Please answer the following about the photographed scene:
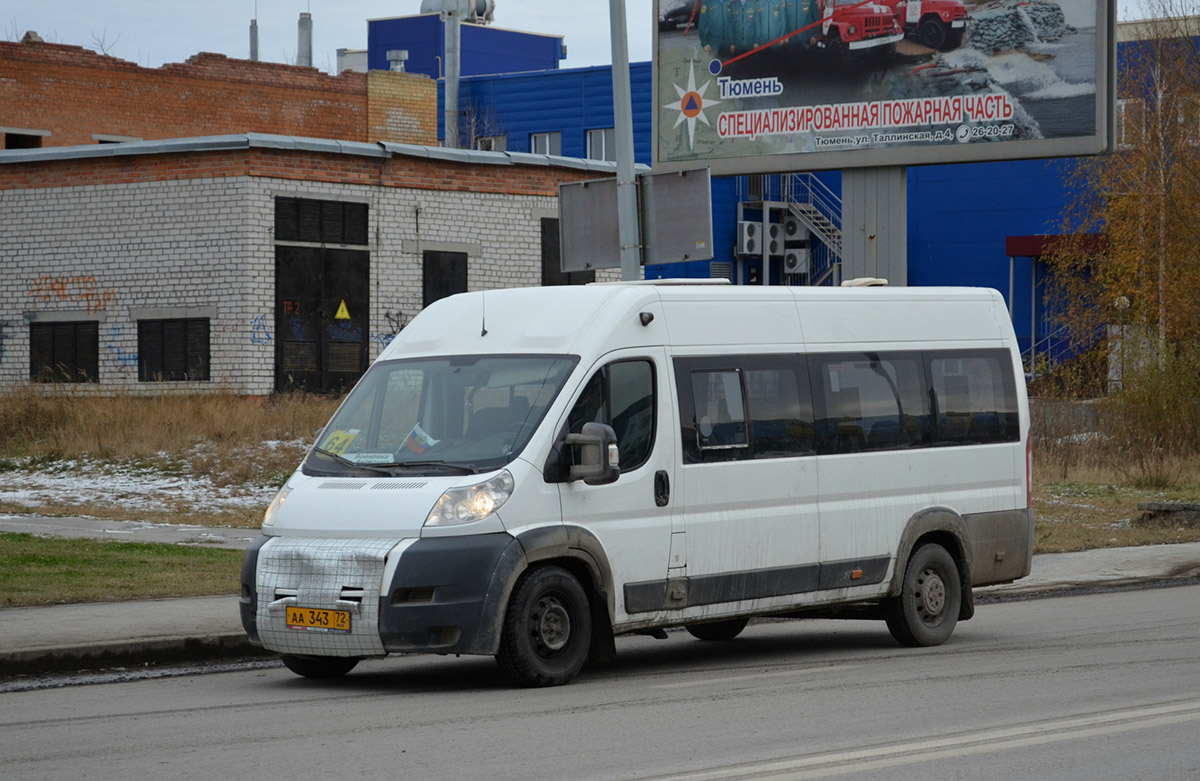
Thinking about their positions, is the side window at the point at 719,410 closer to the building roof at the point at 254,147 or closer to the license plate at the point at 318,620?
the license plate at the point at 318,620

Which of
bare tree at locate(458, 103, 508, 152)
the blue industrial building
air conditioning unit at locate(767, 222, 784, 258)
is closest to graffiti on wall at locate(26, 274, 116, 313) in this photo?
the blue industrial building

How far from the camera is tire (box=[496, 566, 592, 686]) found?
30.2 feet

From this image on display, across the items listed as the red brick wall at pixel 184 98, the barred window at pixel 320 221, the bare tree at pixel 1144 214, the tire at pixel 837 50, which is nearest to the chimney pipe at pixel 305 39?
the red brick wall at pixel 184 98

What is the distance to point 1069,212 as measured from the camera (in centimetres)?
4772

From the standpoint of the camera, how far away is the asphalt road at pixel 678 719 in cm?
705

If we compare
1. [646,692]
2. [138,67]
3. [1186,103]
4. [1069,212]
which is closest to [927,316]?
[646,692]

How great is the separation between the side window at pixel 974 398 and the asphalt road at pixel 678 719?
5.09 feet

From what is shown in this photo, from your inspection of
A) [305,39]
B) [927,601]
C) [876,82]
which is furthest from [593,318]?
[305,39]

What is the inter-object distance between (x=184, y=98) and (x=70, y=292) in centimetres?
2079

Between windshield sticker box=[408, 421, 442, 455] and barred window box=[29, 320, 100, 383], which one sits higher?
barred window box=[29, 320, 100, 383]

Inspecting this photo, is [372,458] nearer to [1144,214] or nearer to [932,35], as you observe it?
[932,35]

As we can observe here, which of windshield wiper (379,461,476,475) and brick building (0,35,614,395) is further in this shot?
brick building (0,35,614,395)

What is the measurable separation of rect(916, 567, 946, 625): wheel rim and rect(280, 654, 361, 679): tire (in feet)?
13.6

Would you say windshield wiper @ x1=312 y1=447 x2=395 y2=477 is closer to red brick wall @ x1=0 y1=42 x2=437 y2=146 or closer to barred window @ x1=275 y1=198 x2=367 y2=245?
barred window @ x1=275 y1=198 x2=367 y2=245
